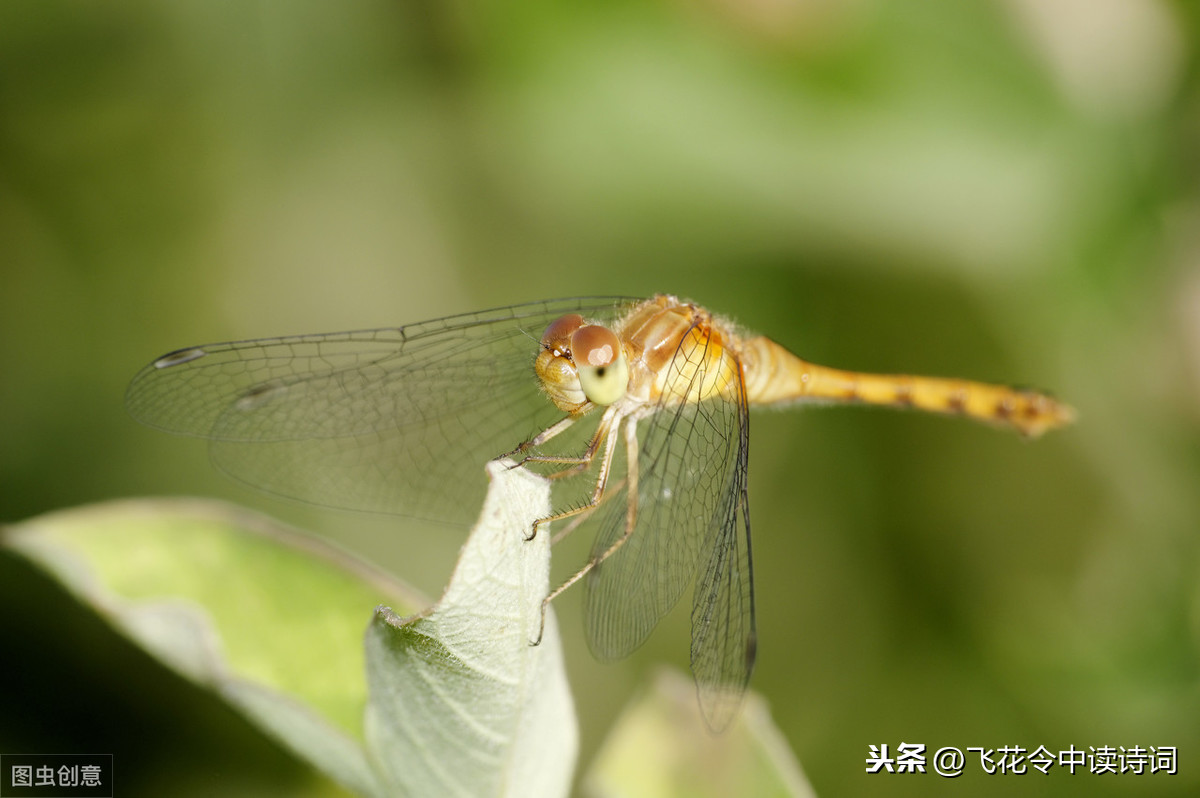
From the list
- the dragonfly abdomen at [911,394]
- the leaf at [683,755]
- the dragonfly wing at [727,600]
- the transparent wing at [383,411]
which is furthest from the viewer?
the dragonfly abdomen at [911,394]

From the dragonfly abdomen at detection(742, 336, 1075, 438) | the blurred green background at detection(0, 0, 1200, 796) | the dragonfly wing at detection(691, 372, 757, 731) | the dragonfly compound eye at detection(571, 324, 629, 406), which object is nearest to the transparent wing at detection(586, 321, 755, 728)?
the dragonfly wing at detection(691, 372, 757, 731)

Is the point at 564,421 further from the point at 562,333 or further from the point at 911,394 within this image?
the point at 911,394

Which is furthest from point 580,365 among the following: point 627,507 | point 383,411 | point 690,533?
point 383,411

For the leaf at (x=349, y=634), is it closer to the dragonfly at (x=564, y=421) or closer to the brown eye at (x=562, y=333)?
the dragonfly at (x=564, y=421)

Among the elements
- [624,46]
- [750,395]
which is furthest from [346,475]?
[624,46]

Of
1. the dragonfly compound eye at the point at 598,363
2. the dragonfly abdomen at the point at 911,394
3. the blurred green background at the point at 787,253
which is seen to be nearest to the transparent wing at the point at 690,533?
the dragonfly compound eye at the point at 598,363

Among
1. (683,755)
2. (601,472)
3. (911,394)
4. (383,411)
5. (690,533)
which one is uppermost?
(911,394)
